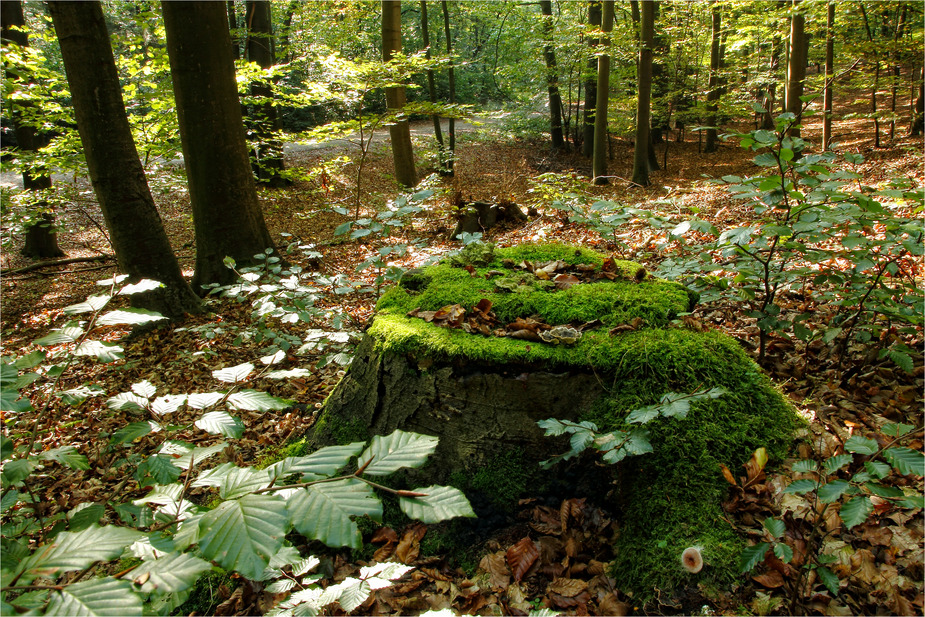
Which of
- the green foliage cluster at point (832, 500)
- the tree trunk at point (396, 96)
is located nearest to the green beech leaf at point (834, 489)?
the green foliage cluster at point (832, 500)

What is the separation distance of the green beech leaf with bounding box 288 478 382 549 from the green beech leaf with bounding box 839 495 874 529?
1408mm

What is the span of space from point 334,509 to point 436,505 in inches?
7.2

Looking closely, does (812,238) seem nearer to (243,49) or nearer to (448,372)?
(448,372)

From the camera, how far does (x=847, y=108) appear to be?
827 inches

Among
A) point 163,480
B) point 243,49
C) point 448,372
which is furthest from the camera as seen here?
point 243,49

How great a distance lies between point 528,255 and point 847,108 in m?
25.3

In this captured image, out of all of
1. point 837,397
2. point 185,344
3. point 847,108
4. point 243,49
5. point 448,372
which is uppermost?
point 243,49

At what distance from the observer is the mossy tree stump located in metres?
1.99

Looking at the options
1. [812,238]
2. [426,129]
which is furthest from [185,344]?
[426,129]

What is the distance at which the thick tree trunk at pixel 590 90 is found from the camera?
46.0ft

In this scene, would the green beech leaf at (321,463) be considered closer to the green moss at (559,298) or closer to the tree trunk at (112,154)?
the green moss at (559,298)

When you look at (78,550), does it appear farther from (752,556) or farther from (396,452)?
(752,556)

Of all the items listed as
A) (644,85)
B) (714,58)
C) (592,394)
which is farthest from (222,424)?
(714,58)

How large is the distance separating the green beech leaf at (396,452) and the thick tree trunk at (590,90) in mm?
A: 15182
